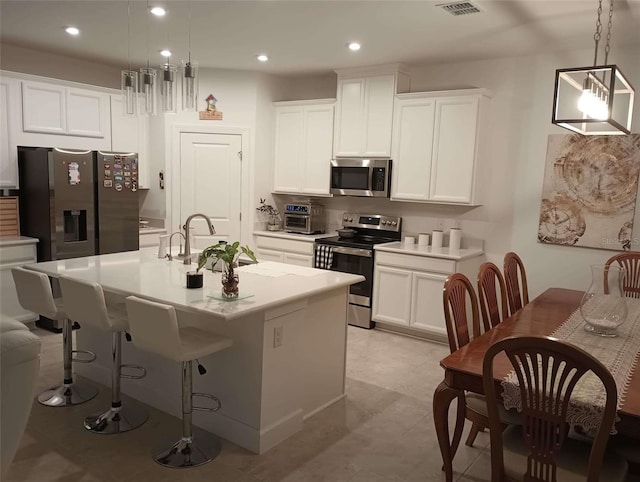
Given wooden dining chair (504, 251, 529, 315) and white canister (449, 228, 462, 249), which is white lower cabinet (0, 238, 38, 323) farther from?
wooden dining chair (504, 251, 529, 315)

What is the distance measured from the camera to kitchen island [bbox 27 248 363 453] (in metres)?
2.83

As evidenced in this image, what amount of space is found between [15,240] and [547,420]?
4572 millimetres

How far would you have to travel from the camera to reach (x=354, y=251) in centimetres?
525

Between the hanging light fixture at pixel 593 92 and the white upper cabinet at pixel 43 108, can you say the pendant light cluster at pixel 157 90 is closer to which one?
the hanging light fixture at pixel 593 92

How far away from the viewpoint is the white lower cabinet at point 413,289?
477cm

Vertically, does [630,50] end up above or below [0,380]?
above

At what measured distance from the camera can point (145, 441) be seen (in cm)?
296

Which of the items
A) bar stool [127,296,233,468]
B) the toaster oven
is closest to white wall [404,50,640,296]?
the toaster oven

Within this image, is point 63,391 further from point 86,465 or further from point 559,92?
point 559,92

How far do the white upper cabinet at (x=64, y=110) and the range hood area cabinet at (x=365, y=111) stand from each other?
2.47 metres

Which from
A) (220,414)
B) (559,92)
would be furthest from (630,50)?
(220,414)

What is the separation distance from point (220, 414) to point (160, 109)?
6.15 ft

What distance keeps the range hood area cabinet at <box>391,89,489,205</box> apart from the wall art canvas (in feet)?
2.20

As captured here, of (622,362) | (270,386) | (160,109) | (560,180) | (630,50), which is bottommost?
(270,386)
